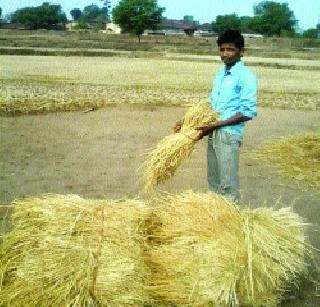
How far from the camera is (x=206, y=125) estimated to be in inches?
152

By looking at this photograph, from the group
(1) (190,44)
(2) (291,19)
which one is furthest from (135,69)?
(2) (291,19)

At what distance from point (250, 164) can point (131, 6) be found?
6096 cm

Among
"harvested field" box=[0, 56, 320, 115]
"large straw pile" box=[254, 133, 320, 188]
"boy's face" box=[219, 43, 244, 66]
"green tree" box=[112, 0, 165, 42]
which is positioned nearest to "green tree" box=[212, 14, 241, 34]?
"green tree" box=[112, 0, 165, 42]

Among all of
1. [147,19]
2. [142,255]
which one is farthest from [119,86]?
[147,19]

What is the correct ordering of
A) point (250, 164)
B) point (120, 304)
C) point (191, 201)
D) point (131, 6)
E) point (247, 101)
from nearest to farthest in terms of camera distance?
point (120, 304)
point (191, 201)
point (247, 101)
point (250, 164)
point (131, 6)

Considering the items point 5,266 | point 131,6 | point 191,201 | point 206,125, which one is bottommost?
point 5,266

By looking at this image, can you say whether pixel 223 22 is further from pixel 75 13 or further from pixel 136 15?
pixel 75 13

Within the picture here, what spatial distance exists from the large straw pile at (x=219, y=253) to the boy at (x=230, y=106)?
2.69 ft

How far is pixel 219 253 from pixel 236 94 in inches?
58.6

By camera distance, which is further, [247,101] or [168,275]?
[247,101]

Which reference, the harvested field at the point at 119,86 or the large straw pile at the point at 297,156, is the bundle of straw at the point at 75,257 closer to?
the large straw pile at the point at 297,156

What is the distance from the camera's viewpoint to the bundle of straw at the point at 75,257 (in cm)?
257

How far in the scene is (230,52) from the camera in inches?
146

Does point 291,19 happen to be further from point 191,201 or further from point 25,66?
point 191,201
